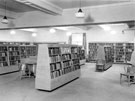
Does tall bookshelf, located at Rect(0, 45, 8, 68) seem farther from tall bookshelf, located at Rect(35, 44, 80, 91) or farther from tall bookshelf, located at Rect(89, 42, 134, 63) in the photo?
tall bookshelf, located at Rect(89, 42, 134, 63)

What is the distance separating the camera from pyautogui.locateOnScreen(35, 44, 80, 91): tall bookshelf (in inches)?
213

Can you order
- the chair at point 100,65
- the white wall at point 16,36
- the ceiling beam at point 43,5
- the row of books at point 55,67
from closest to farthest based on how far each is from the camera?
the ceiling beam at point 43,5, the row of books at point 55,67, the chair at point 100,65, the white wall at point 16,36

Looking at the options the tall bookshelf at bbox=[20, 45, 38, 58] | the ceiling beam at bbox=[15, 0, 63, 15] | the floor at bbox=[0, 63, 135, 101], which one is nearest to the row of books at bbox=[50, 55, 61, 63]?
the floor at bbox=[0, 63, 135, 101]

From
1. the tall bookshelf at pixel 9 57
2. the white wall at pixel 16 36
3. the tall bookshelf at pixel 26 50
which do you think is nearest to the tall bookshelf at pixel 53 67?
the tall bookshelf at pixel 9 57

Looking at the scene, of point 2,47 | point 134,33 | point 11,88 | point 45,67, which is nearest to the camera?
point 45,67

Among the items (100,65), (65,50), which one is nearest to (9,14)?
(65,50)

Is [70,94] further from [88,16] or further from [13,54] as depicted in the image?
[13,54]

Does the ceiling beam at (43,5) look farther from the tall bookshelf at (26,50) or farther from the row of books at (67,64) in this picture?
the tall bookshelf at (26,50)

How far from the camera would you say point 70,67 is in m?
7.06

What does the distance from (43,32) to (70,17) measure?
422 inches

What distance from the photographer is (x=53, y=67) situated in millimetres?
5648

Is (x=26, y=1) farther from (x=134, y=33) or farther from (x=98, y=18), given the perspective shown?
(x=134, y=33)

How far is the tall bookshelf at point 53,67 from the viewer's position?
5.40 m

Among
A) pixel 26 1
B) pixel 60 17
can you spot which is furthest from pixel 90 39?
pixel 26 1
